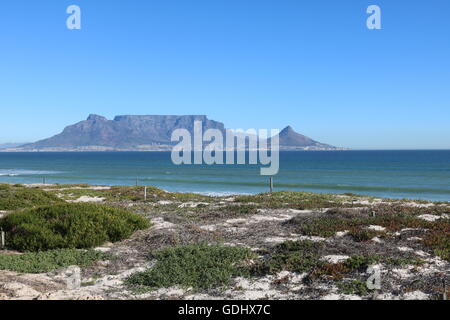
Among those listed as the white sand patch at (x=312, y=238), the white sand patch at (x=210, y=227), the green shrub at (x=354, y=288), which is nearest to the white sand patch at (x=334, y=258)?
the green shrub at (x=354, y=288)

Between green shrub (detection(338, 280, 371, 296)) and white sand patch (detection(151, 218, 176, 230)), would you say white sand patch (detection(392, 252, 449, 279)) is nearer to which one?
green shrub (detection(338, 280, 371, 296))

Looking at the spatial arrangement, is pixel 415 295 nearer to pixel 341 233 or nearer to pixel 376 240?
pixel 376 240

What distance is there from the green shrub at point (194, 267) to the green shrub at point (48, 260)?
2427 mm

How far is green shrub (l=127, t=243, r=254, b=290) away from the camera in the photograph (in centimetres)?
1291

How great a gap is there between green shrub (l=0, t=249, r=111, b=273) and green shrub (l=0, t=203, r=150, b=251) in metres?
1.04

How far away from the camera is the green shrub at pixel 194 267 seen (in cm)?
1291

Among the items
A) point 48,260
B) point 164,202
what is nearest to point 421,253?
point 48,260

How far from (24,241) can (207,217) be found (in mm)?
9878

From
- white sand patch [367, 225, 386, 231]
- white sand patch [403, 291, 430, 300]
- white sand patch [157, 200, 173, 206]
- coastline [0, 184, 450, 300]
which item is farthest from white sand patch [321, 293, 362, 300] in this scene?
white sand patch [157, 200, 173, 206]

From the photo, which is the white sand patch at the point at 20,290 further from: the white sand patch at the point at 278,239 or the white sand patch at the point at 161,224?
the white sand patch at the point at 161,224

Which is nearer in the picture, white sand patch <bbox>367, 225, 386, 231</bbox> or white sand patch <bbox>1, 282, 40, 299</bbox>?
white sand patch <bbox>1, 282, 40, 299</bbox>

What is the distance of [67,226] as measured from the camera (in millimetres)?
18344
